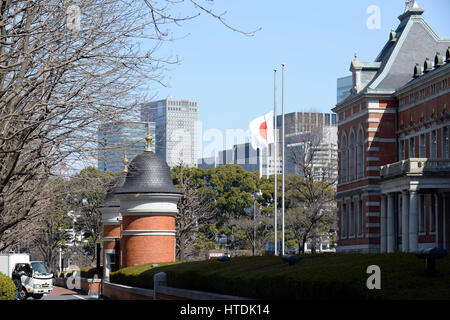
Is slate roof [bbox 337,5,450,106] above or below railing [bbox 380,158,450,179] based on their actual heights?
above

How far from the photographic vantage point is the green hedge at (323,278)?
560 inches

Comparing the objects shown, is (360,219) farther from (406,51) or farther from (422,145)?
(406,51)

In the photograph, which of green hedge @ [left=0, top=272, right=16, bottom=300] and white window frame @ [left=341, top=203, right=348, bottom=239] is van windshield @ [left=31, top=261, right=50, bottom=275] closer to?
green hedge @ [left=0, top=272, right=16, bottom=300]

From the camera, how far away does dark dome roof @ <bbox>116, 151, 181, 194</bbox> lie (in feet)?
123

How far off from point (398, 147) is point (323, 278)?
1719 inches

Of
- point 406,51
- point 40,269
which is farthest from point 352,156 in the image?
point 40,269

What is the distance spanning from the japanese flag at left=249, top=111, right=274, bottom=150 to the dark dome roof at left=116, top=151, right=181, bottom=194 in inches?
701

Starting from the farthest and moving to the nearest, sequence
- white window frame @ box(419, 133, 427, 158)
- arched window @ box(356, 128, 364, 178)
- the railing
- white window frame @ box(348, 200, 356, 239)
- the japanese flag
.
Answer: white window frame @ box(348, 200, 356, 239) < arched window @ box(356, 128, 364, 178) < the japanese flag < white window frame @ box(419, 133, 427, 158) < the railing

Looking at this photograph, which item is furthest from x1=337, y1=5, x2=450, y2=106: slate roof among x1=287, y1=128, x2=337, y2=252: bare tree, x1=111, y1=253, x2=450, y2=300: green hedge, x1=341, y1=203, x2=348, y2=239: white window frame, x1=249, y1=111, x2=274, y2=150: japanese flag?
x1=111, y1=253, x2=450, y2=300: green hedge

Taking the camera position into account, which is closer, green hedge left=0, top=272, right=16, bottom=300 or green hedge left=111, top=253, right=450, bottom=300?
green hedge left=111, top=253, right=450, bottom=300

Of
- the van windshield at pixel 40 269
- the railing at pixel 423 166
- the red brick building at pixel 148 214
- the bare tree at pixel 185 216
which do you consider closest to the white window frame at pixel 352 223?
the bare tree at pixel 185 216

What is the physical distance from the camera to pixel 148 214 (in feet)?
123

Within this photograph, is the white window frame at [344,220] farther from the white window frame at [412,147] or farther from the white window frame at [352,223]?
the white window frame at [412,147]
